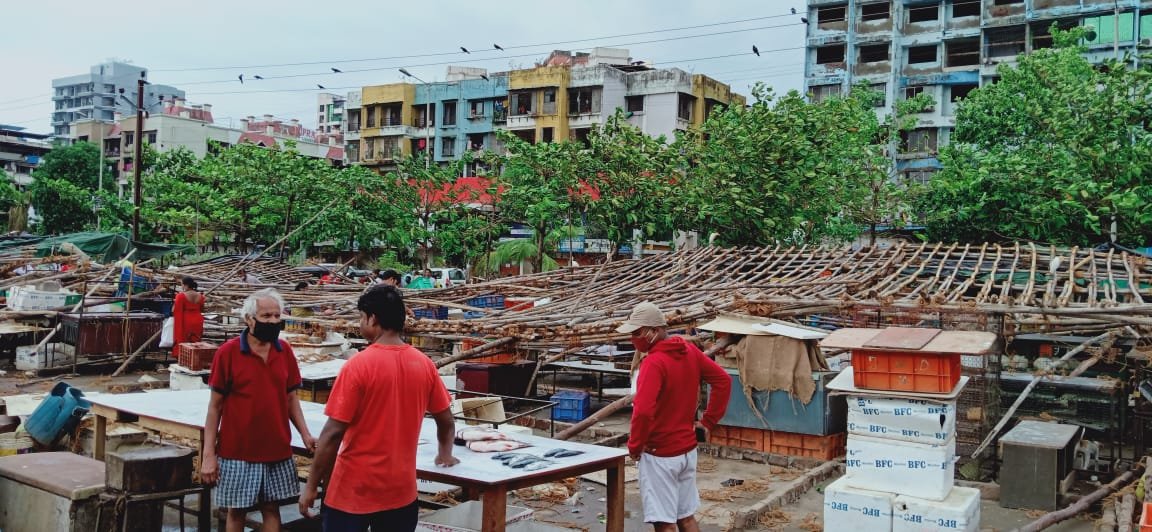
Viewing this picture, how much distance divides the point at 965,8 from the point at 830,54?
251 inches

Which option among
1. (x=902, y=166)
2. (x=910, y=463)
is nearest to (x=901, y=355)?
(x=910, y=463)

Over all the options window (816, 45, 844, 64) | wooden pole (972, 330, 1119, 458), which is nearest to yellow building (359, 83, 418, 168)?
window (816, 45, 844, 64)

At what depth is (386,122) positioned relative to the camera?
55.3m

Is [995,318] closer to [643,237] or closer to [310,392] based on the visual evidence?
[310,392]

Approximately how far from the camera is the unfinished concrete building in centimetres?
3922

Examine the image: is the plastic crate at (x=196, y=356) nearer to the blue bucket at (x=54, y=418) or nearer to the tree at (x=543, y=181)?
the blue bucket at (x=54, y=418)

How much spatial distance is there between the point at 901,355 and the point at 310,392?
774 cm

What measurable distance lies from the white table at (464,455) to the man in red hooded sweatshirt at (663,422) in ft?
0.73

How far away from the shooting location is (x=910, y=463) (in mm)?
7156

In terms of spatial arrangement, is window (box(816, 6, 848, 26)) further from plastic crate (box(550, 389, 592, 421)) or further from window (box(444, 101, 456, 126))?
plastic crate (box(550, 389, 592, 421))

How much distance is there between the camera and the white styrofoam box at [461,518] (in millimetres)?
5936

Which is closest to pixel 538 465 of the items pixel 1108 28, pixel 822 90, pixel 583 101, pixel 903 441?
pixel 903 441

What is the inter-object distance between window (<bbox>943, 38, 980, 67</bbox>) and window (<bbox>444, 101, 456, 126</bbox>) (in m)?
26.7

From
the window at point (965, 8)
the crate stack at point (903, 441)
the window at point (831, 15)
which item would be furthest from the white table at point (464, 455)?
the window at point (831, 15)
